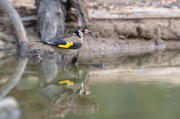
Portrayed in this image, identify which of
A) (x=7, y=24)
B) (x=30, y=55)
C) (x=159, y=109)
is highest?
(x=7, y=24)

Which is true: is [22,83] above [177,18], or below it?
below

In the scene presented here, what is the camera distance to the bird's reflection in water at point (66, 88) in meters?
2.41

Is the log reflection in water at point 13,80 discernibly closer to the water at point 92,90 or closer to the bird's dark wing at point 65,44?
the water at point 92,90

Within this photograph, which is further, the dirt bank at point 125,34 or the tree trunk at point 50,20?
the dirt bank at point 125,34

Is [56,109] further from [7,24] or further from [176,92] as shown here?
[7,24]

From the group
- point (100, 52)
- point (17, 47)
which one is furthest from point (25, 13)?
point (100, 52)

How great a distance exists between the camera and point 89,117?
219cm

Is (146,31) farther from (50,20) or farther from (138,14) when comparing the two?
(50,20)

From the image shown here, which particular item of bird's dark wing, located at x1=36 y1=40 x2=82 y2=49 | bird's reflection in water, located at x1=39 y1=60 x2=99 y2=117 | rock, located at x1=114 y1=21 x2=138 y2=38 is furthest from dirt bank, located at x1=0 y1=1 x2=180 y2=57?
bird's reflection in water, located at x1=39 y1=60 x2=99 y2=117

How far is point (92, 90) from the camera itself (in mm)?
2973

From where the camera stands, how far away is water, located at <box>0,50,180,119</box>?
7.57 ft

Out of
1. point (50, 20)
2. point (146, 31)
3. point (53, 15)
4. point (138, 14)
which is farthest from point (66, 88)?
point (138, 14)

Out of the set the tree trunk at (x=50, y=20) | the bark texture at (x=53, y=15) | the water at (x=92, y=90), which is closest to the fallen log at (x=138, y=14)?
the bark texture at (x=53, y=15)

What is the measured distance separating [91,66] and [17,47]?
2.61 m
